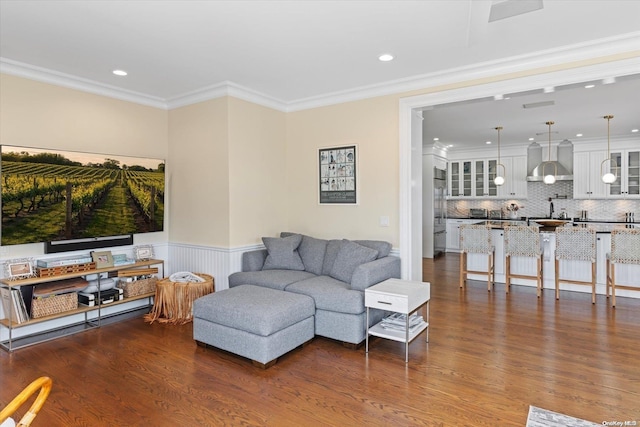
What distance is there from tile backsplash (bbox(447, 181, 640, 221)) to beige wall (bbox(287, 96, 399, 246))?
6167 millimetres

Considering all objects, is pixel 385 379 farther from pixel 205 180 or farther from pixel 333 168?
pixel 205 180

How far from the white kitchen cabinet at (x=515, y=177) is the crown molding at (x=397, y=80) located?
594cm

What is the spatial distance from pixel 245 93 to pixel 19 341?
11.7ft

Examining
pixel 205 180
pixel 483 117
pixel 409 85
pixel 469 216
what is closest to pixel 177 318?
pixel 205 180

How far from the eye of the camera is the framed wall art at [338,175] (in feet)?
15.9

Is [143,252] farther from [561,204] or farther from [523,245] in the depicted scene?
[561,204]

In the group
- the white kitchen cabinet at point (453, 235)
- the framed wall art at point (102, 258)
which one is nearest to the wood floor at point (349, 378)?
the framed wall art at point (102, 258)

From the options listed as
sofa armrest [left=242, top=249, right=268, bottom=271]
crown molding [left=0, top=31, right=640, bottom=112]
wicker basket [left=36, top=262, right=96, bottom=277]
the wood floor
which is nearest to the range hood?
the wood floor

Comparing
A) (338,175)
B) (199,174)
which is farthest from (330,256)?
(199,174)

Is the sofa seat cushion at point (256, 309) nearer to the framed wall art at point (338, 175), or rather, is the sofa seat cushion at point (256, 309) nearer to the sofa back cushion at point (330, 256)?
the sofa back cushion at point (330, 256)

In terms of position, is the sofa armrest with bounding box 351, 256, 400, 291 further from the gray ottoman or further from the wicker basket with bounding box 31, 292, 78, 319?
the wicker basket with bounding box 31, 292, 78, 319

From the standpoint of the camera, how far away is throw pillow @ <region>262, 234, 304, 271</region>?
4566 mm

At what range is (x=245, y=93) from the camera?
4676 millimetres

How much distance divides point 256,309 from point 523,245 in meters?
4.26
